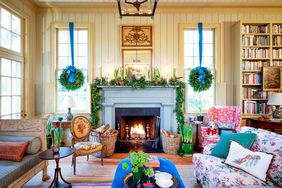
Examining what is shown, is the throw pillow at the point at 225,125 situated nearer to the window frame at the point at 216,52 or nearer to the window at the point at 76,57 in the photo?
the window frame at the point at 216,52

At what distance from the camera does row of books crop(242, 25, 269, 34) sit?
4777 millimetres

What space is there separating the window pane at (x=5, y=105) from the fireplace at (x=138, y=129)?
2.35 m

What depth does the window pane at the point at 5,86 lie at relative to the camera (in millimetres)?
3837

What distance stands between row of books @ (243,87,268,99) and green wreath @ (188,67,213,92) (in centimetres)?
93

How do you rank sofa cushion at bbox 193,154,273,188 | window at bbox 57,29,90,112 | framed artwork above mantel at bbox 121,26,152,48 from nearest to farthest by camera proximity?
1. sofa cushion at bbox 193,154,273,188
2. framed artwork above mantel at bbox 121,26,152,48
3. window at bbox 57,29,90,112

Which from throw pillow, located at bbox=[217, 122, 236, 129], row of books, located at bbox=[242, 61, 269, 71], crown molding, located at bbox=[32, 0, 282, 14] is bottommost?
throw pillow, located at bbox=[217, 122, 236, 129]

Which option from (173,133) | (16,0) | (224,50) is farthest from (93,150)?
(224,50)

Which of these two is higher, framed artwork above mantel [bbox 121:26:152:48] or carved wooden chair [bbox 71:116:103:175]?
framed artwork above mantel [bbox 121:26:152:48]

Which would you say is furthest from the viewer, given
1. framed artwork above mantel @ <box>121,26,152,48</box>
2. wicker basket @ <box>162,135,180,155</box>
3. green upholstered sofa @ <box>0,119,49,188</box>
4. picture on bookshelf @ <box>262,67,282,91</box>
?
framed artwork above mantel @ <box>121,26,152,48</box>

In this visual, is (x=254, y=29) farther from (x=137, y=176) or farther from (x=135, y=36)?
(x=137, y=176)

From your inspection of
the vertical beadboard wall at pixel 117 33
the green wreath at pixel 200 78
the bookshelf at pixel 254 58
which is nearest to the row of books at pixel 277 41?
the bookshelf at pixel 254 58

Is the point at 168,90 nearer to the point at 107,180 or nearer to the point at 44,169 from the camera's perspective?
the point at 107,180

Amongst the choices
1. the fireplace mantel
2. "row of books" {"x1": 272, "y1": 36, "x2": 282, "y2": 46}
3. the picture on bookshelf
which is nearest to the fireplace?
the fireplace mantel

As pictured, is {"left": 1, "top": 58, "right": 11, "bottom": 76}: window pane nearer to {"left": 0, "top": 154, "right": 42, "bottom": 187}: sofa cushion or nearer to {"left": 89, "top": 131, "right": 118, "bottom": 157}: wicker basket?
{"left": 0, "top": 154, "right": 42, "bottom": 187}: sofa cushion
